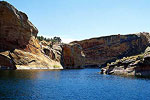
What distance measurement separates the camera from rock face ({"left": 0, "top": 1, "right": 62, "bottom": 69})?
98.1 metres

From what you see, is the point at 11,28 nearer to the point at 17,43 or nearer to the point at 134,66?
the point at 17,43

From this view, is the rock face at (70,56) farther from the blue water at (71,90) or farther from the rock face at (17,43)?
the blue water at (71,90)

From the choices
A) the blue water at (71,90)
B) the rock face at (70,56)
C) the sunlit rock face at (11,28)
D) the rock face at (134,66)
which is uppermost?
the sunlit rock face at (11,28)

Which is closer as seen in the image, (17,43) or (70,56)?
(17,43)

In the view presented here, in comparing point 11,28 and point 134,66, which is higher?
point 11,28

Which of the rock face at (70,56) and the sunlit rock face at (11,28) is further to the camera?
the rock face at (70,56)

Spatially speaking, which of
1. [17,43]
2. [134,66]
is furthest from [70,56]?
[134,66]

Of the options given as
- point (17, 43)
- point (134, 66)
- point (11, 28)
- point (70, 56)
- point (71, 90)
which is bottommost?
point (71, 90)

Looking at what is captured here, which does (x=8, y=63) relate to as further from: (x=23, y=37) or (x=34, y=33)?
→ (x=34, y=33)

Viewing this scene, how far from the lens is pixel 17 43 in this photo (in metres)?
109

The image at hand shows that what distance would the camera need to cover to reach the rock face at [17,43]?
9806 cm

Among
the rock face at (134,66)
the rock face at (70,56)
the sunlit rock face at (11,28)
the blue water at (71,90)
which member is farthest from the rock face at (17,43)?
the blue water at (71,90)

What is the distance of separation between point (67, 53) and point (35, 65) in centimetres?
4355

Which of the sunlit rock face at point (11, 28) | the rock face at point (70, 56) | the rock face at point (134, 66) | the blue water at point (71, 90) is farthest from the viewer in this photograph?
the rock face at point (70, 56)
